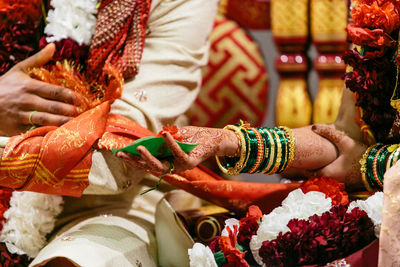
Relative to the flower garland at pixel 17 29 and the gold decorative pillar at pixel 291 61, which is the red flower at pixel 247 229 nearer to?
the flower garland at pixel 17 29

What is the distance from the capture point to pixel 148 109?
151 centimetres

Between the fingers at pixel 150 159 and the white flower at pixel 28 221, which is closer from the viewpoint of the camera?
the fingers at pixel 150 159

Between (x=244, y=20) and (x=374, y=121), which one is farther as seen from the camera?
(x=244, y=20)

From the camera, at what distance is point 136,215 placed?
5.13ft

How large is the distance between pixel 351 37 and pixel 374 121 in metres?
0.18

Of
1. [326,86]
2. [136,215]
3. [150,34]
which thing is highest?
[150,34]

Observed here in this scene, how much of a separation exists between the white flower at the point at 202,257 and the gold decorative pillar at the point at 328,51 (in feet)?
3.11

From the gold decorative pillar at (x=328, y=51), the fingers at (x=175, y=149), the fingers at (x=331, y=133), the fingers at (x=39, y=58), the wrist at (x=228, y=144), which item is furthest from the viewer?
the gold decorative pillar at (x=328, y=51)

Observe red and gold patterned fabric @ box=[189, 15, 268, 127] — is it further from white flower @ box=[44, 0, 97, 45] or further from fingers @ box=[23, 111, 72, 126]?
fingers @ box=[23, 111, 72, 126]

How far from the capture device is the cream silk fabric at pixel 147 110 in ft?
4.63

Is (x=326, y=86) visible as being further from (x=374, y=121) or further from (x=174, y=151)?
(x=174, y=151)

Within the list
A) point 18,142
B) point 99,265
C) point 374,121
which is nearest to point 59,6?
point 18,142

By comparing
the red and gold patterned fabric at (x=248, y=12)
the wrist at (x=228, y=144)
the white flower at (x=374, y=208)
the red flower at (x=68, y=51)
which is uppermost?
the red flower at (x=68, y=51)

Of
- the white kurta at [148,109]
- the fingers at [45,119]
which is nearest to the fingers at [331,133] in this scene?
the white kurta at [148,109]
